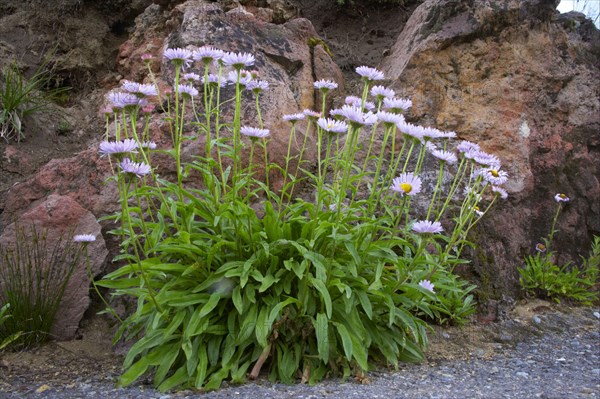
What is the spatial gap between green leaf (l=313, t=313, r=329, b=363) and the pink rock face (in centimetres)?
154

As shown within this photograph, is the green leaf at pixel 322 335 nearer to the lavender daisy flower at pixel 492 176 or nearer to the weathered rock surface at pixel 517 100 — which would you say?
the lavender daisy flower at pixel 492 176

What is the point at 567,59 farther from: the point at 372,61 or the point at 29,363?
the point at 29,363

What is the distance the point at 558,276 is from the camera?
15.8 ft

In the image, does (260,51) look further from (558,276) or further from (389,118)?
(558,276)

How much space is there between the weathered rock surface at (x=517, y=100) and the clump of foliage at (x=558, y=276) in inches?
4.1

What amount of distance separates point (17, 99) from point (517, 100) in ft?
13.2

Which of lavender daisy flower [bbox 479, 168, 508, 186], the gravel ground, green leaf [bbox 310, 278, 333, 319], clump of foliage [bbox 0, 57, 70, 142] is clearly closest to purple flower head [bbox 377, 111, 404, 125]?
lavender daisy flower [bbox 479, 168, 508, 186]

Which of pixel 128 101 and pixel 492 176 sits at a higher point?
pixel 128 101

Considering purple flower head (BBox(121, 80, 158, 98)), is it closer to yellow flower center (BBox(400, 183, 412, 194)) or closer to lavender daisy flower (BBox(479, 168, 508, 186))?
yellow flower center (BBox(400, 183, 412, 194))

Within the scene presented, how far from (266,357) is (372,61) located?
3772 mm

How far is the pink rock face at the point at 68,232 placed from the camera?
3.50 m

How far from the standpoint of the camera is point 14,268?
137 inches

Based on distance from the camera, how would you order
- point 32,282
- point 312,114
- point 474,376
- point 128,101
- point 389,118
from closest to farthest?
point 128,101, point 389,118, point 474,376, point 312,114, point 32,282

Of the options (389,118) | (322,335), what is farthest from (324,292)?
(389,118)
